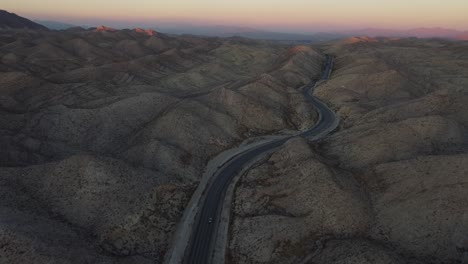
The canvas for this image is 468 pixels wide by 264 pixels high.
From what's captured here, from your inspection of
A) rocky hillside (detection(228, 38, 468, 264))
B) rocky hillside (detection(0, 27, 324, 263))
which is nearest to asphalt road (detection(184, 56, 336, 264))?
rocky hillside (detection(228, 38, 468, 264))

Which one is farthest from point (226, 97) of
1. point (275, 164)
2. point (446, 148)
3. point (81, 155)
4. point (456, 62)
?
point (456, 62)

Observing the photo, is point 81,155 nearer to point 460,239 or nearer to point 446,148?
point 460,239

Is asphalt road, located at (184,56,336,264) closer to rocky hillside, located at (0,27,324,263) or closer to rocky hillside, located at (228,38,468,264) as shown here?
rocky hillside, located at (228,38,468,264)

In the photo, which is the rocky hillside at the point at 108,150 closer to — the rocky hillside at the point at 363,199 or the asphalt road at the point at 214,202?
the asphalt road at the point at 214,202

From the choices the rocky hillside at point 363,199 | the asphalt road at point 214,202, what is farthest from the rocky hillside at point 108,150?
the rocky hillside at point 363,199

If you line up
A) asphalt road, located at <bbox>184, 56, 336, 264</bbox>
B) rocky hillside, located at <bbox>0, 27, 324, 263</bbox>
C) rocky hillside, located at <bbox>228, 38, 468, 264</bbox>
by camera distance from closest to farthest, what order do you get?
rocky hillside, located at <bbox>228, 38, 468, 264</bbox> < rocky hillside, located at <bbox>0, 27, 324, 263</bbox> < asphalt road, located at <bbox>184, 56, 336, 264</bbox>

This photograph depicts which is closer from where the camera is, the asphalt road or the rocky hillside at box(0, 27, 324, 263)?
the rocky hillside at box(0, 27, 324, 263)

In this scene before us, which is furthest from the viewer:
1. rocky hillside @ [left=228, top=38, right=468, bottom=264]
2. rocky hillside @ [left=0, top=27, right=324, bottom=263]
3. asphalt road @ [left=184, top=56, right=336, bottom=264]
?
asphalt road @ [left=184, top=56, right=336, bottom=264]

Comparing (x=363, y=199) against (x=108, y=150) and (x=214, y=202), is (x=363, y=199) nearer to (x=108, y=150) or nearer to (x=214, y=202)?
(x=214, y=202)
